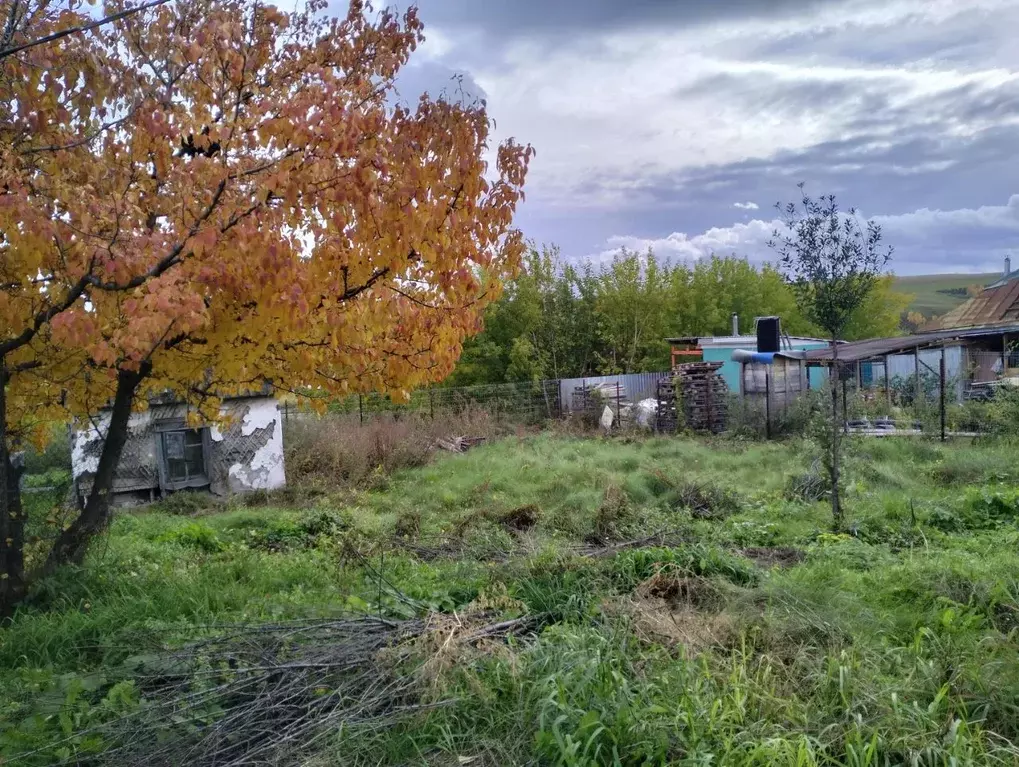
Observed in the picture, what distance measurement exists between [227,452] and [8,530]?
Answer: 9.22 meters

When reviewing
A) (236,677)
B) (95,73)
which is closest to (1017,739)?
(236,677)

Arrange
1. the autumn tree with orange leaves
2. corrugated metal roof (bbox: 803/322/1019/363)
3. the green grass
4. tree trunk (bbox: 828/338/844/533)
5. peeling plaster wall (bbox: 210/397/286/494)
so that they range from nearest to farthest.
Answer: the green grass
the autumn tree with orange leaves
tree trunk (bbox: 828/338/844/533)
peeling plaster wall (bbox: 210/397/286/494)
corrugated metal roof (bbox: 803/322/1019/363)

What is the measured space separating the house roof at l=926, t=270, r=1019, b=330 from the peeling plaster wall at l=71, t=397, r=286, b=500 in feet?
96.6

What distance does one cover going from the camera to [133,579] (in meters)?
6.13

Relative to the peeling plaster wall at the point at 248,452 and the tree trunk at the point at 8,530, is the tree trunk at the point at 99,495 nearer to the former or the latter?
the tree trunk at the point at 8,530

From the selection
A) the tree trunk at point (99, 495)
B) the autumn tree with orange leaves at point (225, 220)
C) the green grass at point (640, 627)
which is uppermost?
the autumn tree with orange leaves at point (225, 220)

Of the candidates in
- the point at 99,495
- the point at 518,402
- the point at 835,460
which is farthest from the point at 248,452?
the point at 835,460

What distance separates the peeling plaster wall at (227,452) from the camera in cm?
1404

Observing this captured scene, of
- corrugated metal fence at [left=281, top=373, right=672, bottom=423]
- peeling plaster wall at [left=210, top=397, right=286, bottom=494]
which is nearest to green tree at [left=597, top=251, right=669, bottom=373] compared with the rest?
corrugated metal fence at [left=281, top=373, right=672, bottom=423]

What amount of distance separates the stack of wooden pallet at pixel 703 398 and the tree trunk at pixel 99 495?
16.1 m

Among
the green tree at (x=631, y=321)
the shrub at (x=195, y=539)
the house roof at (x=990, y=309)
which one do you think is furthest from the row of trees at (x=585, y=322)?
the shrub at (x=195, y=539)

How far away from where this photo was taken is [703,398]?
20766 millimetres

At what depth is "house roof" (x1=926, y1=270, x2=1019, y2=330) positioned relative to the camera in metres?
32.5

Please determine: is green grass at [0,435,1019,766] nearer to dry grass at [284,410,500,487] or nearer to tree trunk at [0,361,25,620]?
tree trunk at [0,361,25,620]
